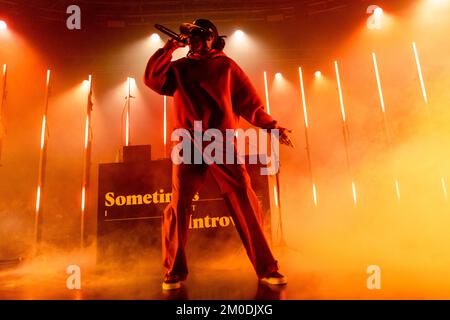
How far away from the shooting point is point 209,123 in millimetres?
2088

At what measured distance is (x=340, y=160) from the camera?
17.4 feet

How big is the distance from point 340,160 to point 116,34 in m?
4.33

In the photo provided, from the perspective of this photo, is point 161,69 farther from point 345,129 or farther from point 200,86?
point 345,129

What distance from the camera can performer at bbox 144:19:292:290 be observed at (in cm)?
196

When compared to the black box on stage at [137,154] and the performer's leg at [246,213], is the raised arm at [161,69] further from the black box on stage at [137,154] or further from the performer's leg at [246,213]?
the black box on stage at [137,154]

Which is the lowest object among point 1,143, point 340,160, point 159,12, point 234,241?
point 234,241

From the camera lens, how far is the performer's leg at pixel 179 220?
1960 mm

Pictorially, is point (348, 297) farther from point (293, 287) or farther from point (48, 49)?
point (48, 49)

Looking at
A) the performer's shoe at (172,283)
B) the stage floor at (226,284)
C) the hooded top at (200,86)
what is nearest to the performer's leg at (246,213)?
the stage floor at (226,284)

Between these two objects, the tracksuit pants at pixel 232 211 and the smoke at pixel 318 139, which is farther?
the smoke at pixel 318 139

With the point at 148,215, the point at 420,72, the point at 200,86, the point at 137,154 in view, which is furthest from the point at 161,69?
the point at 420,72

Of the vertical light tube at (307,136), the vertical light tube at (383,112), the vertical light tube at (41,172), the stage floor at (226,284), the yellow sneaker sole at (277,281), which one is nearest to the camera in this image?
the stage floor at (226,284)

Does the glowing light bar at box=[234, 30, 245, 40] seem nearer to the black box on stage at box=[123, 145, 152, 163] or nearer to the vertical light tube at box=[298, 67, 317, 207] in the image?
the vertical light tube at box=[298, 67, 317, 207]
